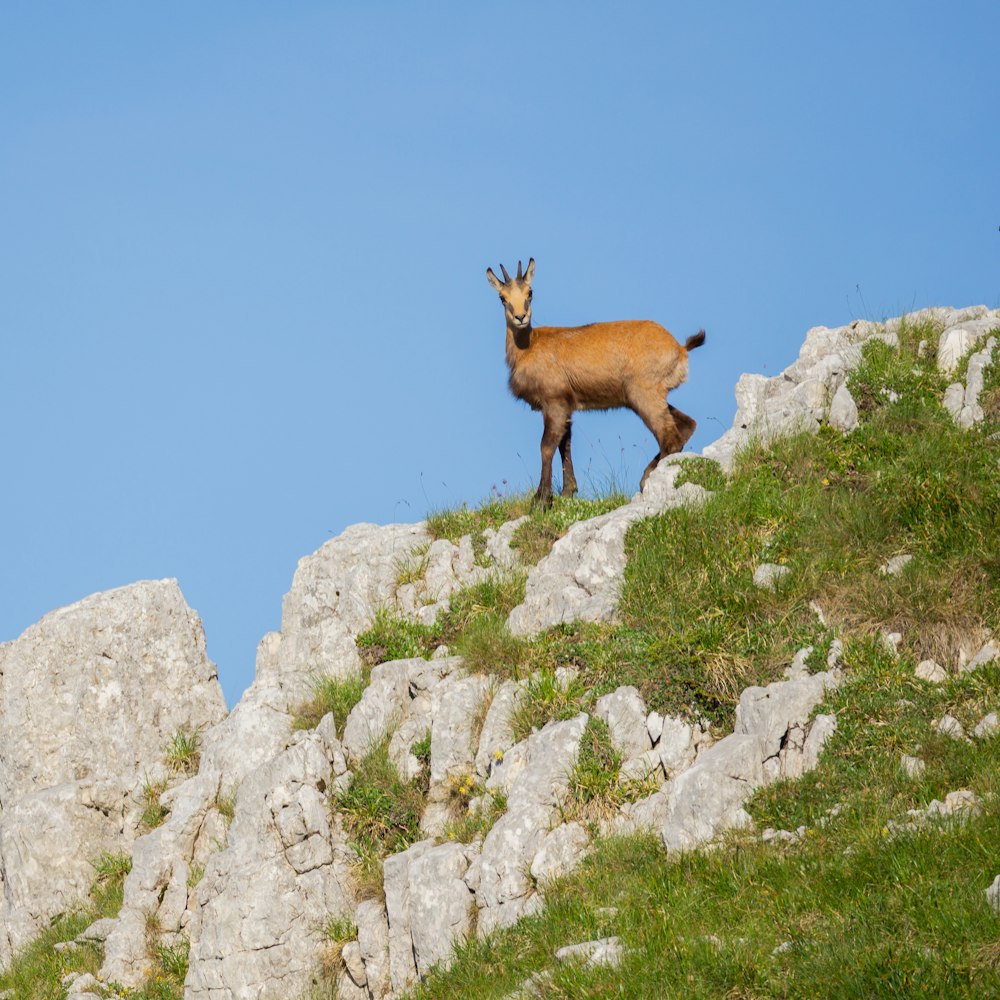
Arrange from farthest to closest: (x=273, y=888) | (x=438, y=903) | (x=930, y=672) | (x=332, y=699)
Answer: (x=332, y=699) < (x=273, y=888) < (x=930, y=672) < (x=438, y=903)

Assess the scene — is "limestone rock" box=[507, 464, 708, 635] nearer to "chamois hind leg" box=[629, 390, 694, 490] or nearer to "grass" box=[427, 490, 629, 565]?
"grass" box=[427, 490, 629, 565]

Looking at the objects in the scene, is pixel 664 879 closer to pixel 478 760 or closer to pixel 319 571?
pixel 478 760

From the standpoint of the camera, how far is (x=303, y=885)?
42.6 ft

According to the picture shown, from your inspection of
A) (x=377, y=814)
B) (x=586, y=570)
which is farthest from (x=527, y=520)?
(x=377, y=814)

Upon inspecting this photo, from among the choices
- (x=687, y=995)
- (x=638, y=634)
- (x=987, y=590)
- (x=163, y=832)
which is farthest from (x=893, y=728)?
(x=163, y=832)

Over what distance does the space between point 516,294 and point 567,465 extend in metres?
2.68

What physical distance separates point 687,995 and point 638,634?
17.7ft

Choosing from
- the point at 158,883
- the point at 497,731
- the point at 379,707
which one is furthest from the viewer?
the point at 158,883

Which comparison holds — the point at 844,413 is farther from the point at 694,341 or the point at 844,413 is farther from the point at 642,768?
the point at 642,768

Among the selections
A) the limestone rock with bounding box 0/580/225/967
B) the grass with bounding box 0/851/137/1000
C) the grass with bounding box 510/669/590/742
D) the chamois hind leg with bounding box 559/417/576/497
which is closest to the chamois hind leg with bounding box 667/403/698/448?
the chamois hind leg with bounding box 559/417/576/497

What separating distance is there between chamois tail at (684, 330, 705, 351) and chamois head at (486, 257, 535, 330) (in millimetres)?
2340

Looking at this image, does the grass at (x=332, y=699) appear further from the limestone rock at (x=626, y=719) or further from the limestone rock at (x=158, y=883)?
the limestone rock at (x=626, y=719)

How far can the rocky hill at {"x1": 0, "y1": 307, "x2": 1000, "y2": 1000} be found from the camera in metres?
11.5

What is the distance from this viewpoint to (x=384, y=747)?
45.3 ft
